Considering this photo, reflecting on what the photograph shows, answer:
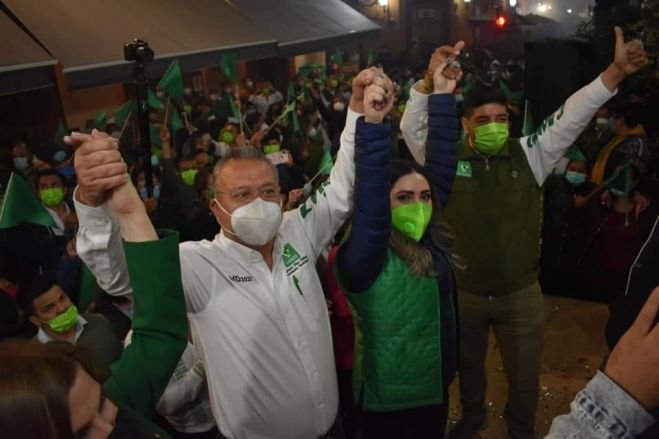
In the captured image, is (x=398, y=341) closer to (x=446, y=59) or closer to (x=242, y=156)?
(x=242, y=156)

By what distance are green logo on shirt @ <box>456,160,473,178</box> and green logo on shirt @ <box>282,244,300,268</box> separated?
1.30 m

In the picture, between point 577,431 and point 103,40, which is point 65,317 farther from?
point 103,40

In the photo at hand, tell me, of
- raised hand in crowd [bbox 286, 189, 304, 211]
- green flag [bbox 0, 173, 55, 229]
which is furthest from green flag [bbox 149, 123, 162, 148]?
raised hand in crowd [bbox 286, 189, 304, 211]

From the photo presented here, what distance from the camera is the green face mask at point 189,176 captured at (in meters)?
5.94

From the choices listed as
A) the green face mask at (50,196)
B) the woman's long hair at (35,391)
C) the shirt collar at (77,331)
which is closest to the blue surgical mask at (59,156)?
the green face mask at (50,196)

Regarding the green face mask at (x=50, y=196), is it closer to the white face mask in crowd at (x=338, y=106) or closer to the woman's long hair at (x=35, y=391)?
the woman's long hair at (x=35, y=391)

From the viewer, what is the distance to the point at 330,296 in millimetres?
2992

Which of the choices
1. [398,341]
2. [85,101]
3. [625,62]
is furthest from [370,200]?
[85,101]

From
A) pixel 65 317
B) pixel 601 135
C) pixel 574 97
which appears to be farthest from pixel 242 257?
pixel 601 135

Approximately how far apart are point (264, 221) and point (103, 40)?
25.2 ft

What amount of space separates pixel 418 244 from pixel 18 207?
2188 mm

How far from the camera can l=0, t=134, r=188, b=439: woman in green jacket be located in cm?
111

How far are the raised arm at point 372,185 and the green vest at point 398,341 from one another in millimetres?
162

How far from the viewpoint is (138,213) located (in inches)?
57.2
